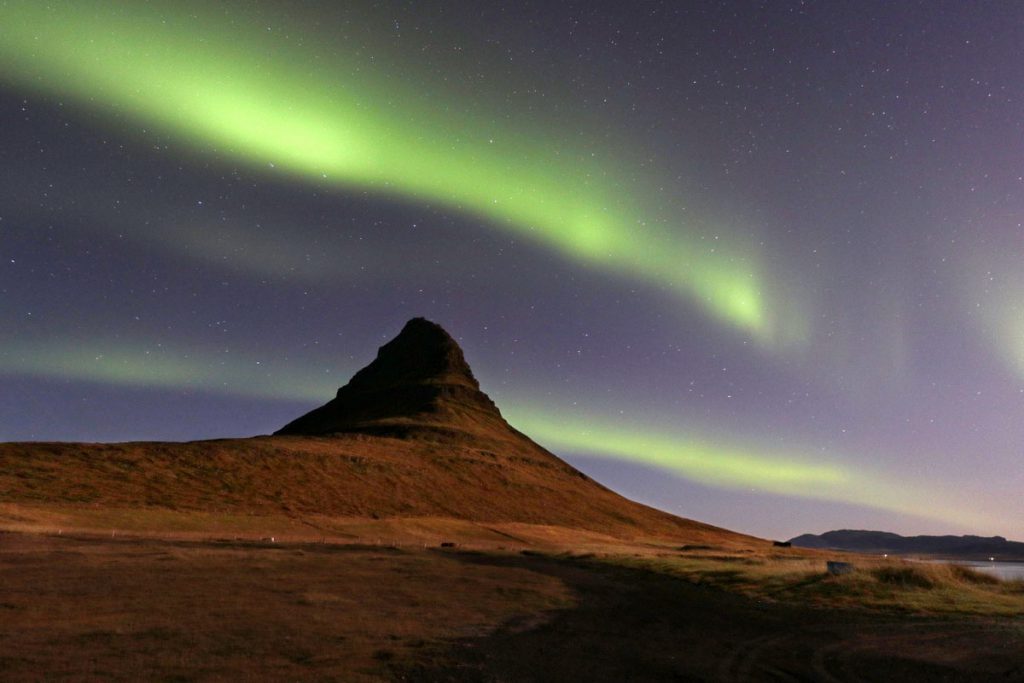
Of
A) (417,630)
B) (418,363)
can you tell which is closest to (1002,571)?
(417,630)

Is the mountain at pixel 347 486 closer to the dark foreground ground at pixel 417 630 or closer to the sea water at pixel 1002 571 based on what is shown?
the dark foreground ground at pixel 417 630

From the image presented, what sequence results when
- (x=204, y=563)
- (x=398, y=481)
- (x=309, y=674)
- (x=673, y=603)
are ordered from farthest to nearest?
1. (x=398, y=481)
2. (x=204, y=563)
3. (x=673, y=603)
4. (x=309, y=674)

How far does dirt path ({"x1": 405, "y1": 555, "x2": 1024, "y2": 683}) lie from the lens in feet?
38.3

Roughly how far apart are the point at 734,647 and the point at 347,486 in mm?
62107

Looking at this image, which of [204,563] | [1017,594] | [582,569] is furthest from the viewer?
[582,569]

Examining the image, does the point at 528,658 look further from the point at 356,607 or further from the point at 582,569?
the point at 582,569

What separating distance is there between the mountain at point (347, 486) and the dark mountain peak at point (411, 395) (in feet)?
2.67

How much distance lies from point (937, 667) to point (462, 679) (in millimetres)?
9236

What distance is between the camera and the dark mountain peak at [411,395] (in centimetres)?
12458

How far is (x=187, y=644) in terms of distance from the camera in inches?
461

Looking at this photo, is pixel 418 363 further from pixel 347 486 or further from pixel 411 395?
pixel 347 486

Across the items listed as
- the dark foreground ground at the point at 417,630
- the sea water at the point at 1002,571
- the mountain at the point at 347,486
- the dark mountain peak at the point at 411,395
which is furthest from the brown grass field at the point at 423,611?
the dark mountain peak at the point at 411,395

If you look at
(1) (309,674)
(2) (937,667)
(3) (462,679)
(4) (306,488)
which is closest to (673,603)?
(2) (937,667)

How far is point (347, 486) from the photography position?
71.8 m
